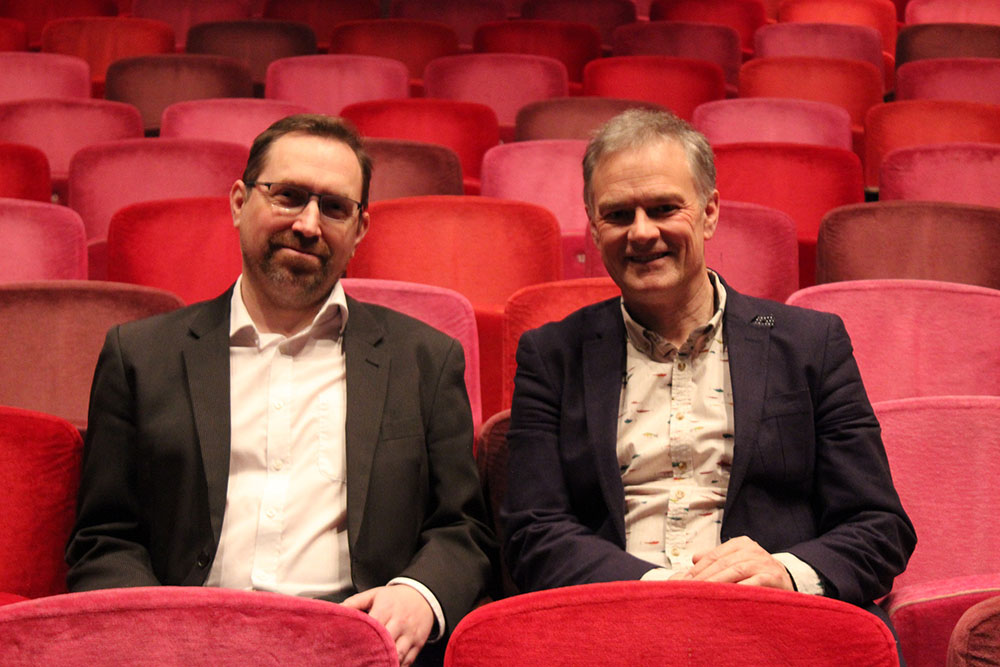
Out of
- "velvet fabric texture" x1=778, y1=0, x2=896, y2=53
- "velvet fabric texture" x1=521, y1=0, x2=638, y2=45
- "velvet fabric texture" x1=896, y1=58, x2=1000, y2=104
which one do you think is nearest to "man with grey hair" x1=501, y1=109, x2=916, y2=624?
"velvet fabric texture" x1=896, y1=58, x2=1000, y2=104

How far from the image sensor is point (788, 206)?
4.85 feet

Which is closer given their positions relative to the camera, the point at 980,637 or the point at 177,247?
the point at 980,637

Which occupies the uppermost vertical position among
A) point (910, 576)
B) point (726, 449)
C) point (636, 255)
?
point (636, 255)

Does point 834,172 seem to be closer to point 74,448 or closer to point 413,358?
point 413,358

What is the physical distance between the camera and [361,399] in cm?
75

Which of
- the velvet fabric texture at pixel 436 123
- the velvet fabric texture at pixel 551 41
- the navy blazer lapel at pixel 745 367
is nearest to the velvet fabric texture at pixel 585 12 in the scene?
the velvet fabric texture at pixel 551 41

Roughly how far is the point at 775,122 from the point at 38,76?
50.9 inches

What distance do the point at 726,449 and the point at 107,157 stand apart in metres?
1.02

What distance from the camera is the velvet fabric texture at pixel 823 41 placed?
2.30m

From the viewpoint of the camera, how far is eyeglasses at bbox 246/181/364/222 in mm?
771

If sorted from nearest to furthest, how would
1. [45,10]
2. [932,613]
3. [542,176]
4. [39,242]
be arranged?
1. [932,613]
2. [39,242]
3. [542,176]
4. [45,10]

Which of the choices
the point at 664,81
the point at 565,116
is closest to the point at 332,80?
the point at 565,116

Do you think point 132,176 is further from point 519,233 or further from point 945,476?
point 945,476

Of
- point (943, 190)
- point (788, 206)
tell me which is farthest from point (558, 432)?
point (943, 190)
